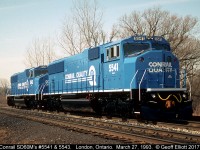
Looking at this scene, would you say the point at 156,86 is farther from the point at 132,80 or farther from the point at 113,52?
the point at 113,52

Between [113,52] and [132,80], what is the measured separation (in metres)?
2.26

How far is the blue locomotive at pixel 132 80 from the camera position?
14.4m

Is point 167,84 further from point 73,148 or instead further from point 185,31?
point 185,31

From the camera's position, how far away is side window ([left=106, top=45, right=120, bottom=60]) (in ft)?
52.2

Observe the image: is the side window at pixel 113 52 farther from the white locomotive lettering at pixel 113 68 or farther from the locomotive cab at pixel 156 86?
the locomotive cab at pixel 156 86

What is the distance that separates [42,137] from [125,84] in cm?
554

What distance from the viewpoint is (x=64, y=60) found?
23031 mm

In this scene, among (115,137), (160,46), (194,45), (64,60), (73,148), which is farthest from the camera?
(194,45)

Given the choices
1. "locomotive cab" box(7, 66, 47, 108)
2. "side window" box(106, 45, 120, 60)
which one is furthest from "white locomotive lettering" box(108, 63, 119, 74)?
"locomotive cab" box(7, 66, 47, 108)

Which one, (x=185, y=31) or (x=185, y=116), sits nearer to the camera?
(x=185, y=116)

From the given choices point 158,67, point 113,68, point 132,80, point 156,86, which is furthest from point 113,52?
point 156,86

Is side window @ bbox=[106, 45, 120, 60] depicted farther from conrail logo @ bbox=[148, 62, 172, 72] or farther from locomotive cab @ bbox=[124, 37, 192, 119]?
conrail logo @ bbox=[148, 62, 172, 72]

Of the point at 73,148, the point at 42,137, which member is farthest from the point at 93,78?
the point at 73,148

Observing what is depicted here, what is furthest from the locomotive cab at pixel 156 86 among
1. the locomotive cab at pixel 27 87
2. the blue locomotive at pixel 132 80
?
the locomotive cab at pixel 27 87
